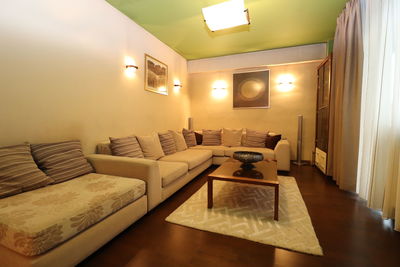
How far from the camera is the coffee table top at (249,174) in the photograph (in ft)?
6.26

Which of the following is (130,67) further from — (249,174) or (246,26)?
(249,174)

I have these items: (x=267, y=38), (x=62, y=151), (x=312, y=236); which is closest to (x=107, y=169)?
(x=62, y=151)

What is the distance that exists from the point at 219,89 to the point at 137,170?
3507 mm

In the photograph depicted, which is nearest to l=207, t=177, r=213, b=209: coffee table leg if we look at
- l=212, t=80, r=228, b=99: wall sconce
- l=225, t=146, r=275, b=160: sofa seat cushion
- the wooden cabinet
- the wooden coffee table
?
the wooden coffee table

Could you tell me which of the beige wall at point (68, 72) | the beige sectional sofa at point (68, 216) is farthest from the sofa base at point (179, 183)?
the beige wall at point (68, 72)

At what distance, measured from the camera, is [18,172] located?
1447 mm

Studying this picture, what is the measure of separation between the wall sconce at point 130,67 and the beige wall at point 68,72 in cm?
8

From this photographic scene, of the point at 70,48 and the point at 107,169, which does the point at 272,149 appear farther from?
the point at 70,48

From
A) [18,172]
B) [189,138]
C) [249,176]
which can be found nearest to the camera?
[18,172]

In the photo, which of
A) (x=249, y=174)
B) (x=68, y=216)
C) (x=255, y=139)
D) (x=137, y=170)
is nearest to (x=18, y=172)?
(x=68, y=216)

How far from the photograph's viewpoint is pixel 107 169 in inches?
80.2

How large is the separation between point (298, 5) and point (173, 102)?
2897mm

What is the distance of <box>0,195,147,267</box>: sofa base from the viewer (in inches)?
39.6

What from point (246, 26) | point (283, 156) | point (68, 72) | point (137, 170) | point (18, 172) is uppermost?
point (246, 26)
